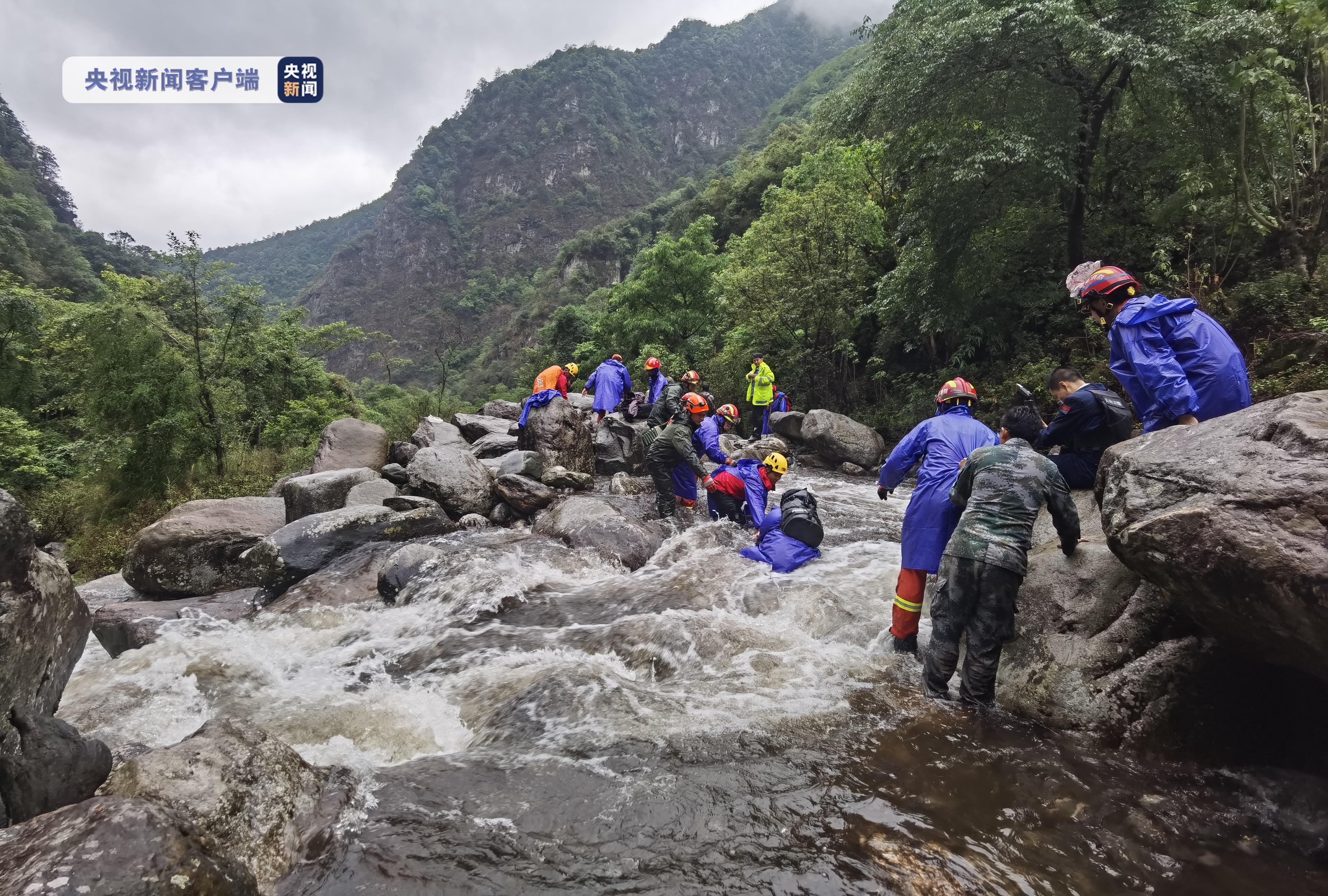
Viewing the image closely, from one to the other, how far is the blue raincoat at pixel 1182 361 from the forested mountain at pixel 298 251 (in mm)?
142859

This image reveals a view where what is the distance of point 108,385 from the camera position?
9.84 metres

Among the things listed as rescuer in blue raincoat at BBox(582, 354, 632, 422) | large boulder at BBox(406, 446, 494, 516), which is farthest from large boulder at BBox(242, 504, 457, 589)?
rescuer in blue raincoat at BBox(582, 354, 632, 422)

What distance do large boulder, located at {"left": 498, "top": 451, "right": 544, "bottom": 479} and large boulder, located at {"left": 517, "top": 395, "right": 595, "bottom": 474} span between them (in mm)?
656

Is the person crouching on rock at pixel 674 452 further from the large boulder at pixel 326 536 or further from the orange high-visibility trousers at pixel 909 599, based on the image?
the orange high-visibility trousers at pixel 909 599

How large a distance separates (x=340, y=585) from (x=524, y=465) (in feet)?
12.1

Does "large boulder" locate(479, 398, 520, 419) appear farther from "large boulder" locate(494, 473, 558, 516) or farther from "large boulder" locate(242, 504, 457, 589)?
"large boulder" locate(242, 504, 457, 589)

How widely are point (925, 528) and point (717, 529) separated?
3.85 meters

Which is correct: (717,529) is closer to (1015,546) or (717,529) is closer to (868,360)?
(1015,546)

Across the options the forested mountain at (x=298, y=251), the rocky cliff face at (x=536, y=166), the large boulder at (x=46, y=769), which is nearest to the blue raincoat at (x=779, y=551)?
the large boulder at (x=46, y=769)

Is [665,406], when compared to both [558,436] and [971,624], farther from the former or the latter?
[971,624]

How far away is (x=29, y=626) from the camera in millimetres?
2670

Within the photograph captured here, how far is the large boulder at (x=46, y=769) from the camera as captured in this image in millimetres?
2373

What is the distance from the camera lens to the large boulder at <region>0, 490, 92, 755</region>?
8.25 feet

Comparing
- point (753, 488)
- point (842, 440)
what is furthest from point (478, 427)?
point (753, 488)
